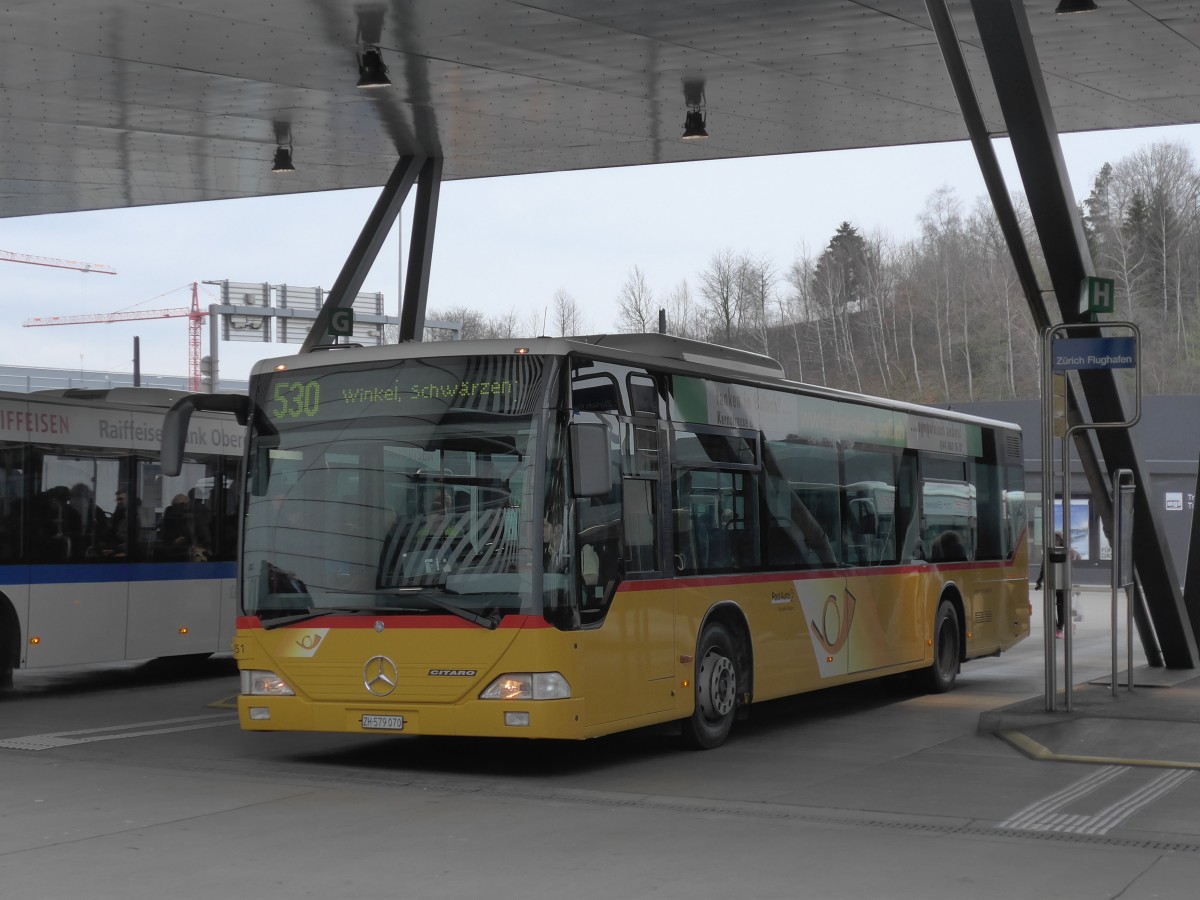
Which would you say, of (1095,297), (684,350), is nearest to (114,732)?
(684,350)

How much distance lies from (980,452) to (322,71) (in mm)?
8519

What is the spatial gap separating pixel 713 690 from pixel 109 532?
7640 millimetres

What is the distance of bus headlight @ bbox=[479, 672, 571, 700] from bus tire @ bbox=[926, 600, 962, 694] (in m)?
7.49

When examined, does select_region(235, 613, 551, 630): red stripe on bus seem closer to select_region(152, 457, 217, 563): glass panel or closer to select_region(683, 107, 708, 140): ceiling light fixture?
select_region(152, 457, 217, 563): glass panel

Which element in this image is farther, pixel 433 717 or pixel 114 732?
pixel 114 732

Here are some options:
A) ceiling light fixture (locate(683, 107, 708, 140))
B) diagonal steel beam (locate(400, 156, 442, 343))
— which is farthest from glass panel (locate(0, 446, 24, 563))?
ceiling light fixture (locate(683, 107, 708, 140))

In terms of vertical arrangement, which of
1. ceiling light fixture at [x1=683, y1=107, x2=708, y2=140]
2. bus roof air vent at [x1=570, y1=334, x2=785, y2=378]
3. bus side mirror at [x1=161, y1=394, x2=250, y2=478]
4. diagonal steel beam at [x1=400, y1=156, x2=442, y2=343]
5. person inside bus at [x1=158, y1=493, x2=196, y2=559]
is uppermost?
ceiling light fixture at [x1=683, y1=107, x2=708, y2=140]

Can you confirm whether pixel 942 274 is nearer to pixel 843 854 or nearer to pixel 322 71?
pixel 322 71

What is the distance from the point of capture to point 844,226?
9412cm

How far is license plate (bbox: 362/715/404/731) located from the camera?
1039 cm

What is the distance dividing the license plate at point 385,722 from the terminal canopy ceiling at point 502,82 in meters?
6.32

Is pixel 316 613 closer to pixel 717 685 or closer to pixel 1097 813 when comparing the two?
pixel 717 685

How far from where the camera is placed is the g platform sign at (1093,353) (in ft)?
43.3

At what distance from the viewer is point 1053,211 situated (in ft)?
44.1
